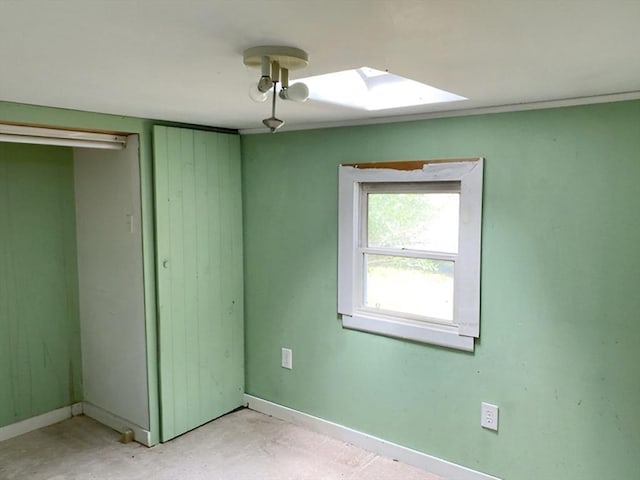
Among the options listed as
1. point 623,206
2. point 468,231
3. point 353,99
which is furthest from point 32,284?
point 623,206

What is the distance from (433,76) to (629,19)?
67cm

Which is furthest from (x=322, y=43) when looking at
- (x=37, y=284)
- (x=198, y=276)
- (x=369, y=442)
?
(x=37, y=284)

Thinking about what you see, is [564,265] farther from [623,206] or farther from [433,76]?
[433,76]

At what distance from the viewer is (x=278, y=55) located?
1413 mm

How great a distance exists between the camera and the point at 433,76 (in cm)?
174

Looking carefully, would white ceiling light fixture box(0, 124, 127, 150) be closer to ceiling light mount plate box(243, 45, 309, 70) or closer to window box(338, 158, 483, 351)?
window box(338, 158, 483, 351)

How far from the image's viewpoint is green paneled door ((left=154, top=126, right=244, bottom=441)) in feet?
9.89

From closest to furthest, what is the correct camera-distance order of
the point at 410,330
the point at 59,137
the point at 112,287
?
the point at 59,137 → the point at 410,330 → the point at 112,287

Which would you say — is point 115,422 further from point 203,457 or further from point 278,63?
point 278,63

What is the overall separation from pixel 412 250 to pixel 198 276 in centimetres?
137

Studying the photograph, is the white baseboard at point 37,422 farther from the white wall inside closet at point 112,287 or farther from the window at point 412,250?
the window at point 412,250

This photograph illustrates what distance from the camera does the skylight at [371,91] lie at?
2324mm

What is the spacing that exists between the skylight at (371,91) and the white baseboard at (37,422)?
2.73 metres

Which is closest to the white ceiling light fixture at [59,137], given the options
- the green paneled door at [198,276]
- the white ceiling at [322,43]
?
the green paneled door at [198,276]
